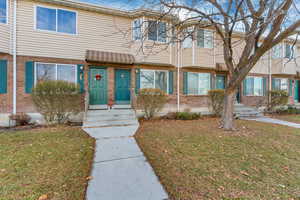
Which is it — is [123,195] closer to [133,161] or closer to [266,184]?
[133,161]

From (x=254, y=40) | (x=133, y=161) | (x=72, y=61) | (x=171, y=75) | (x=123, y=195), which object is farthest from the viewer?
(x=171, y=75)

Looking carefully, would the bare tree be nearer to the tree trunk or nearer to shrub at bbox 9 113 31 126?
the tree trunk

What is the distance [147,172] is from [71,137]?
3.35 m

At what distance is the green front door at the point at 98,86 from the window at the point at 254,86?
10.7 metres

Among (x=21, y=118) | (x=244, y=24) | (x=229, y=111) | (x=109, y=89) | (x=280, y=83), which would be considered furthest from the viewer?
(x=280, y=83)

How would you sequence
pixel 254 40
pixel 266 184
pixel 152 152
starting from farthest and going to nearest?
pixel 254 40 → pixel 152 152 → pixel 266 184

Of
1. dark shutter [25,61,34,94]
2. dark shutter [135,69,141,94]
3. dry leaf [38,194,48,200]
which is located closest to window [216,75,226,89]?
dark shutter [135,69,141,94]

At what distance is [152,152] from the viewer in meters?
3.84

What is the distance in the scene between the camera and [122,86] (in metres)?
8.91

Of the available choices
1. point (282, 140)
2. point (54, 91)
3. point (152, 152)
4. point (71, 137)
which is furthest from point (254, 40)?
point (54, 91)

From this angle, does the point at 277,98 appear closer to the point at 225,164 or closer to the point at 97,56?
the point at 225,164

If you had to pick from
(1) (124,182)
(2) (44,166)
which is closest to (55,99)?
(2) (44,166)

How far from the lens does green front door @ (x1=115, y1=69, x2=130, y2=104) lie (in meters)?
8.78

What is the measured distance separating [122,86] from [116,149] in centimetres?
541
